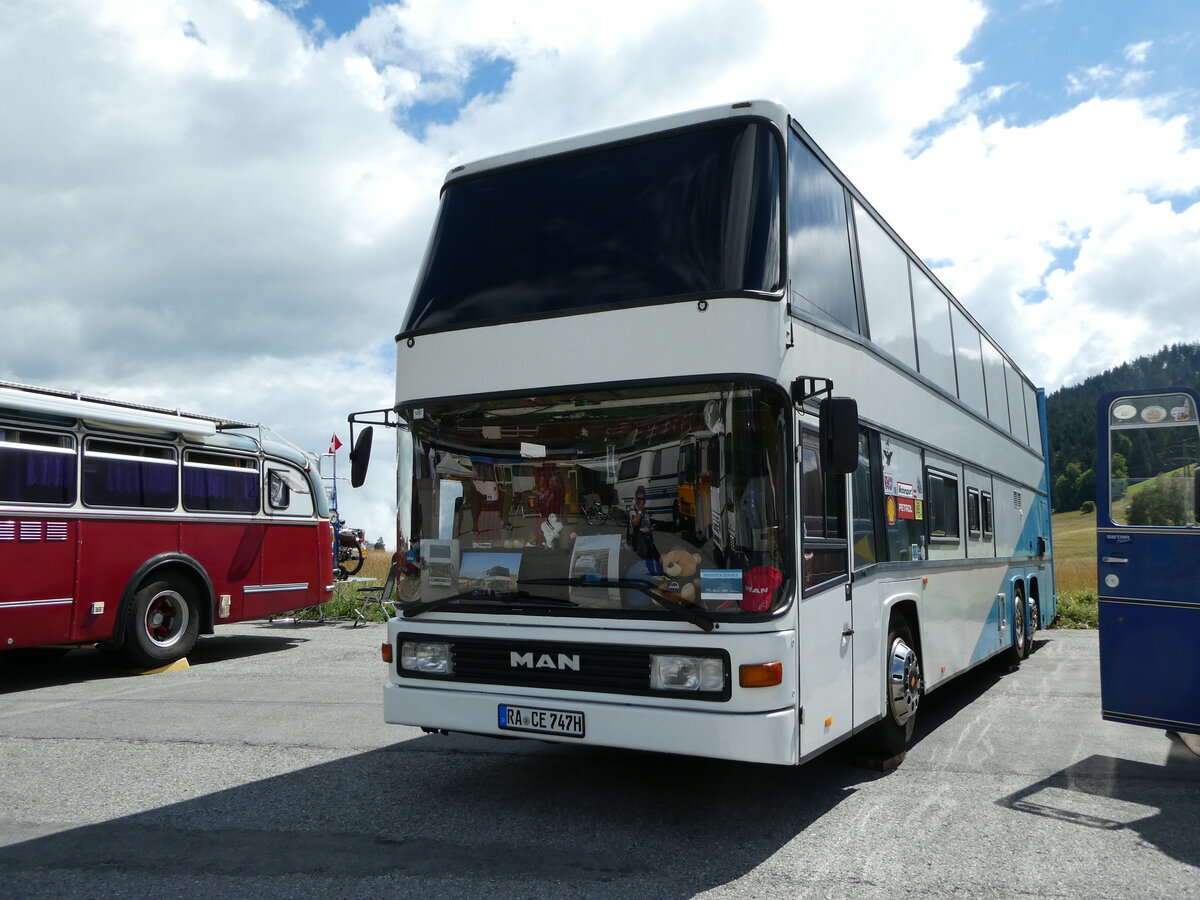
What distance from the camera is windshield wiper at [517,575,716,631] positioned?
16.3 ft

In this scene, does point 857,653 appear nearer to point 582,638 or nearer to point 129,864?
point 582,638

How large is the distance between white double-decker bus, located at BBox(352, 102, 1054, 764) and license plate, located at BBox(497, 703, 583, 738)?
0.02 meters

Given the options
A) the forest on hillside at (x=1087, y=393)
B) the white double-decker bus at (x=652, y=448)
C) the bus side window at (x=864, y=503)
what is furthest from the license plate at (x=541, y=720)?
the forest on hillside at (x=1087, y=393)

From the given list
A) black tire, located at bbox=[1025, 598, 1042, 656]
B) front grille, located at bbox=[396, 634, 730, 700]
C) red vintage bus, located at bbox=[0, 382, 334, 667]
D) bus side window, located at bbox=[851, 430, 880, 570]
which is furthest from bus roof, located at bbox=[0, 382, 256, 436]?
black tire, located at bbox=[1025, 598, 1042, 656]

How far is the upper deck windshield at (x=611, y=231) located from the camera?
5367 millimetres

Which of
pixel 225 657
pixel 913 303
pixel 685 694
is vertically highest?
pixel 913 303

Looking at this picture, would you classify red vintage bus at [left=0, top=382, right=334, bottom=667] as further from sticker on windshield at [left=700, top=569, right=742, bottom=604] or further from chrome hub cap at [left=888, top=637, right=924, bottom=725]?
chrome hub cap at [left=888, top=637, right=924, bottom=725]

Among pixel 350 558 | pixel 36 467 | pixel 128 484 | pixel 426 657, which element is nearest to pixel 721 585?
pixel 426 657

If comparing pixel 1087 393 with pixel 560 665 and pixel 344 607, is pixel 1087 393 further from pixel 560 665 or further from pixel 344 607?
→ pixel 560 665

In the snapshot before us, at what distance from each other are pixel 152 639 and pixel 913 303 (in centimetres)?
914

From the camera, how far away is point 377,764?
22.6ft

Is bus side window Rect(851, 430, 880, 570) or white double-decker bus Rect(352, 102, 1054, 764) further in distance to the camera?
bus side window Rect(851, 430, 880, 570)

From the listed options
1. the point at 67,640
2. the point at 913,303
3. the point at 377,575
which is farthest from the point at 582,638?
the point at 377,575

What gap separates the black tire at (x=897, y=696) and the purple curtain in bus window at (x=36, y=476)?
8.51m
